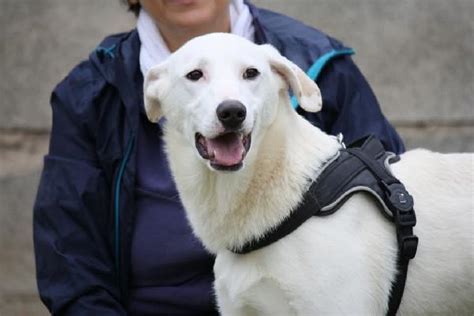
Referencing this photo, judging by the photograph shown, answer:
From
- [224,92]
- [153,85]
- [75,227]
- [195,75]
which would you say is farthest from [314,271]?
[75,227]

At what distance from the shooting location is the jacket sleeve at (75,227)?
3119mm

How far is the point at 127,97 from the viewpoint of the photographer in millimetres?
3150

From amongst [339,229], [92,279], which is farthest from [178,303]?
[339,229]

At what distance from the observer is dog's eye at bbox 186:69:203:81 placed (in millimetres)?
2599

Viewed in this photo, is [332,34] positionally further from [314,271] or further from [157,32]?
[314,271]

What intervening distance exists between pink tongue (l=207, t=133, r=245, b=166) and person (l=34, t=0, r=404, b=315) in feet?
2.11

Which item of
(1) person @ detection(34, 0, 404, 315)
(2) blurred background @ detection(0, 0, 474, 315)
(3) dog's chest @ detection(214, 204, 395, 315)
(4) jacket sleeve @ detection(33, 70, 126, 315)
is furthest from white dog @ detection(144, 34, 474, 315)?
(2) blurred background @ detection(0, 0, 474, 315)

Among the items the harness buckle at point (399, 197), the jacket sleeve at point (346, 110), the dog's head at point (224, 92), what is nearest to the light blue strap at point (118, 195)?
the dog's head at point (224, 92)

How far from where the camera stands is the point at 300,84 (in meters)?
2.65

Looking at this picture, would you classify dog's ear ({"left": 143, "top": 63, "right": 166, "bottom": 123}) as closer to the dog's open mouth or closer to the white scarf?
the dog's open mouth

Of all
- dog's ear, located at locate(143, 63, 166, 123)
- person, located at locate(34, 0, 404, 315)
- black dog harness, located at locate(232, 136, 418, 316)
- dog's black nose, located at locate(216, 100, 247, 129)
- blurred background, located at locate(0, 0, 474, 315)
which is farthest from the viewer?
blurred background, located at locate(0, 0, 474, 315)

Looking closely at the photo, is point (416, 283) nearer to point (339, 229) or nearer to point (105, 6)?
point (339, 229)

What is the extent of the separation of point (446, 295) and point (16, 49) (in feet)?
9.65

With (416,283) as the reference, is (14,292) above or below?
below
